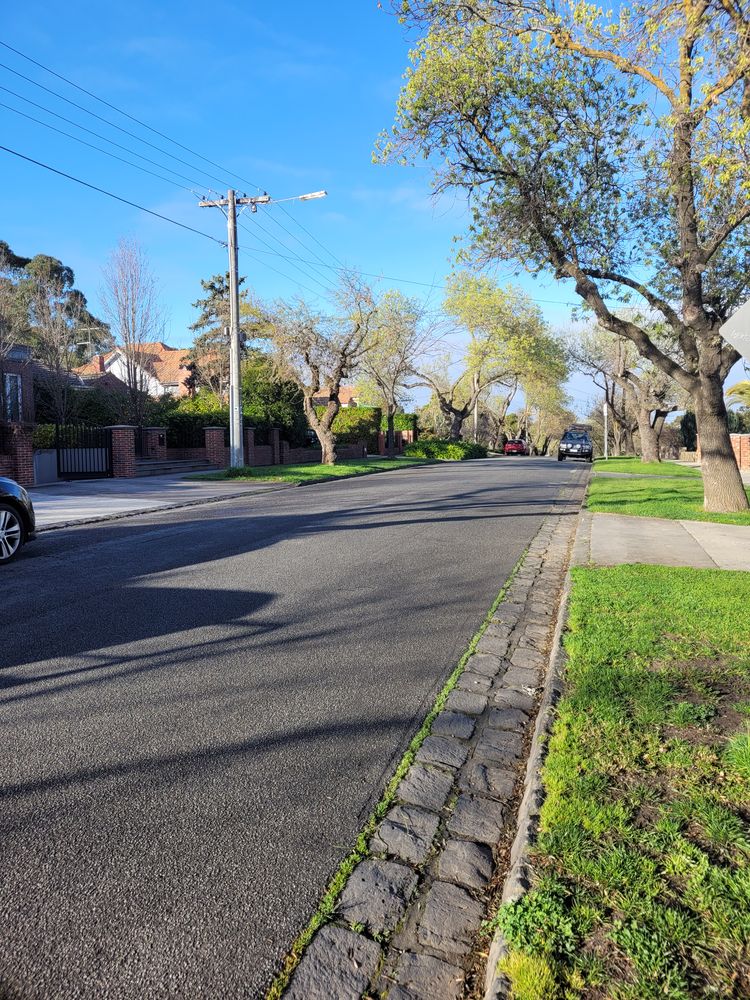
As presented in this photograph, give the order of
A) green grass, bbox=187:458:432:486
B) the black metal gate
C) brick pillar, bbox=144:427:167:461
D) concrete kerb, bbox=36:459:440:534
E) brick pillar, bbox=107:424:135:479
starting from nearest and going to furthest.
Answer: concrete kerb, bbox=36:459:440:534
the black metal gate
green grass, bbox=187:458:432:486
brick pillar, bbox=107:424:135:479
brick pillar, bbox=144:427:167:461

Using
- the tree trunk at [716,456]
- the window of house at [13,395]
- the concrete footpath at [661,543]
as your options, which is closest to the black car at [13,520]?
the concrete footpath at [661,543]

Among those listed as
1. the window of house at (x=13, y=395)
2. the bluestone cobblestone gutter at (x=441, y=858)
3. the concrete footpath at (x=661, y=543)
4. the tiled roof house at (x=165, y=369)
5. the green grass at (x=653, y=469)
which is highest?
the tiled roof house at (x=165, y=369)

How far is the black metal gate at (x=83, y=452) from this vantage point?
839 inches

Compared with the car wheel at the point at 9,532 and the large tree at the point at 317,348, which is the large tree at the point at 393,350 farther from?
the car wheel at the point at 9,532

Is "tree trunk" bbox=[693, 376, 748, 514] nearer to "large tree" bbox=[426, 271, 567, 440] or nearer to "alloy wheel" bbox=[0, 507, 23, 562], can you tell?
"alloy wheel" bbox=[0, 507, 23, 562]

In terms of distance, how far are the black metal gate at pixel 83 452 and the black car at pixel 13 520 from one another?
1366cm

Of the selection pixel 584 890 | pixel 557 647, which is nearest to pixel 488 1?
pixel 557 647

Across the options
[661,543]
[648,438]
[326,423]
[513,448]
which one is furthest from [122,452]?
[513,448]

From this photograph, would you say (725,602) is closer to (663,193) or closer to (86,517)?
(663,193)

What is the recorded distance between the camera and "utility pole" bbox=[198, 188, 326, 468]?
865 inches

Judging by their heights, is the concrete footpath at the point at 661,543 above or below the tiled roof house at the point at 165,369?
below

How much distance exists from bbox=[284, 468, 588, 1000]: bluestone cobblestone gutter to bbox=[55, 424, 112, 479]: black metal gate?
65.4ft

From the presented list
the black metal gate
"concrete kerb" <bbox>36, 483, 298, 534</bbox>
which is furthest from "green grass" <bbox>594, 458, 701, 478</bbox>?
the black metal gate

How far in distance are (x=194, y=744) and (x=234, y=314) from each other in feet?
67.8
